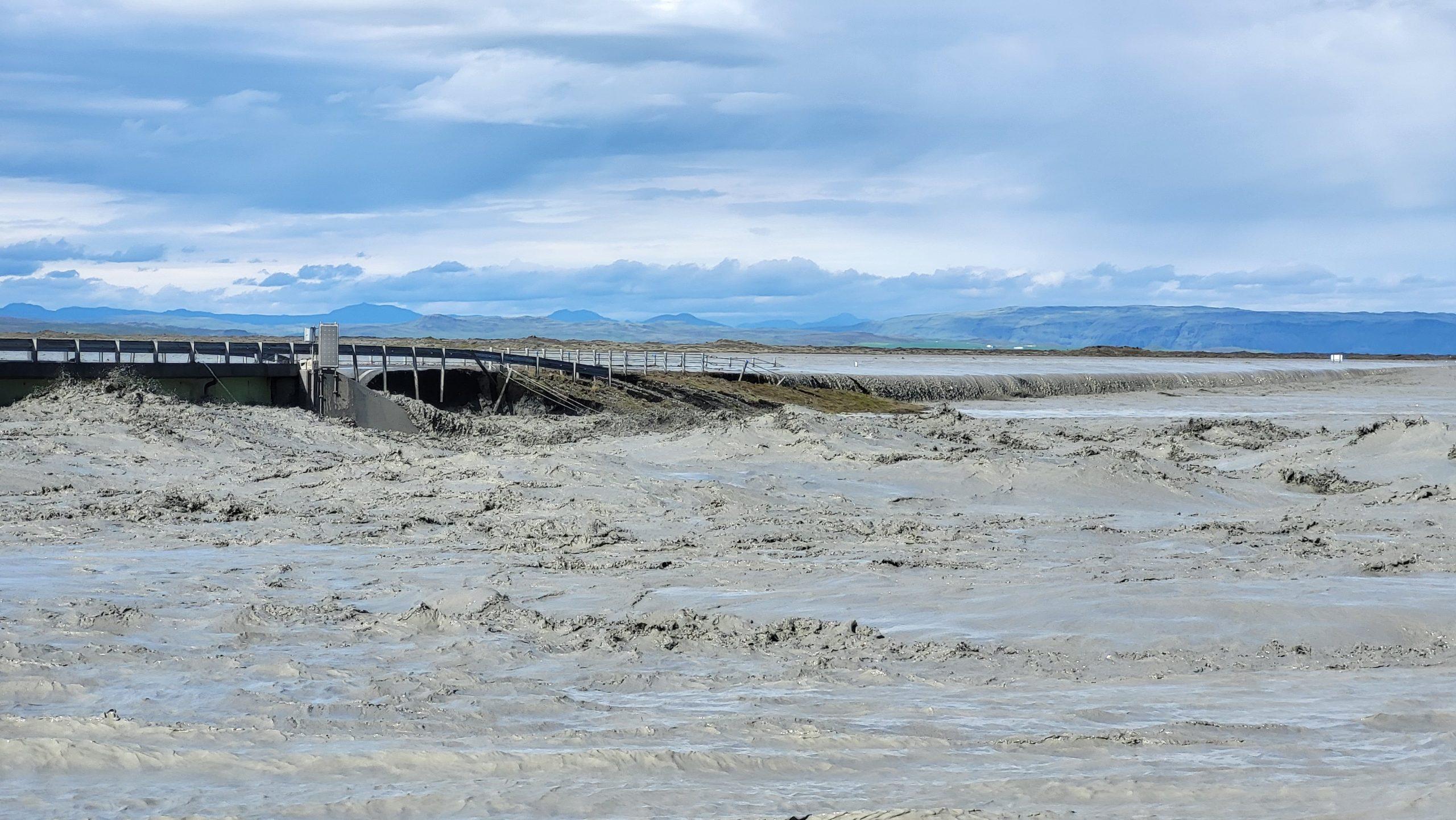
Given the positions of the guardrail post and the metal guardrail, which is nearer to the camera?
the metal guardrail

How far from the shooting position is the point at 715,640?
7.91 meters

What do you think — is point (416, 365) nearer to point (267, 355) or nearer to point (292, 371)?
point (267, 355)

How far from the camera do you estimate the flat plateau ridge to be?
16.3 feet

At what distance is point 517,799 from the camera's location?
475cm

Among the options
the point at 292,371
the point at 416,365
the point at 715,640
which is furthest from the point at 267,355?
the point at 715,640

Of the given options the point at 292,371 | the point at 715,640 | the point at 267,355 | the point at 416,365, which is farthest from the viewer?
the point at 416,365

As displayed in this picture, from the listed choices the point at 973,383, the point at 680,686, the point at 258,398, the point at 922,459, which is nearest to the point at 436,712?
the point at 680,686

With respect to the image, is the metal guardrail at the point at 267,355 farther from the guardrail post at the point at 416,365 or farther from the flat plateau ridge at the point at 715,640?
the flat plateau ridge at the point at 715,640

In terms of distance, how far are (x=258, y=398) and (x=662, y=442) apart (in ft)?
41.3

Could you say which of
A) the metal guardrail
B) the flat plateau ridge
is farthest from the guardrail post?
the flat plateau ridge

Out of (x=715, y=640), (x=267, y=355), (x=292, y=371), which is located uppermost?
(x=267, y=355)

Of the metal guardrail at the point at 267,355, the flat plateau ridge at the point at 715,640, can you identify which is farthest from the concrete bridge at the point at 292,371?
the flat plateau ridge at the point at 715,640

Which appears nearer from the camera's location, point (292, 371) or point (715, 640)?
point (715, 640)

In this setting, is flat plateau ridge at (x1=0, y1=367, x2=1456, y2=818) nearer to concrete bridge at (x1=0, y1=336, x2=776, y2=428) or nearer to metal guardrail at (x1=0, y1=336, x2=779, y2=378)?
concrete bridge at (x1=0, y1=336, x2=776, y2=428)
